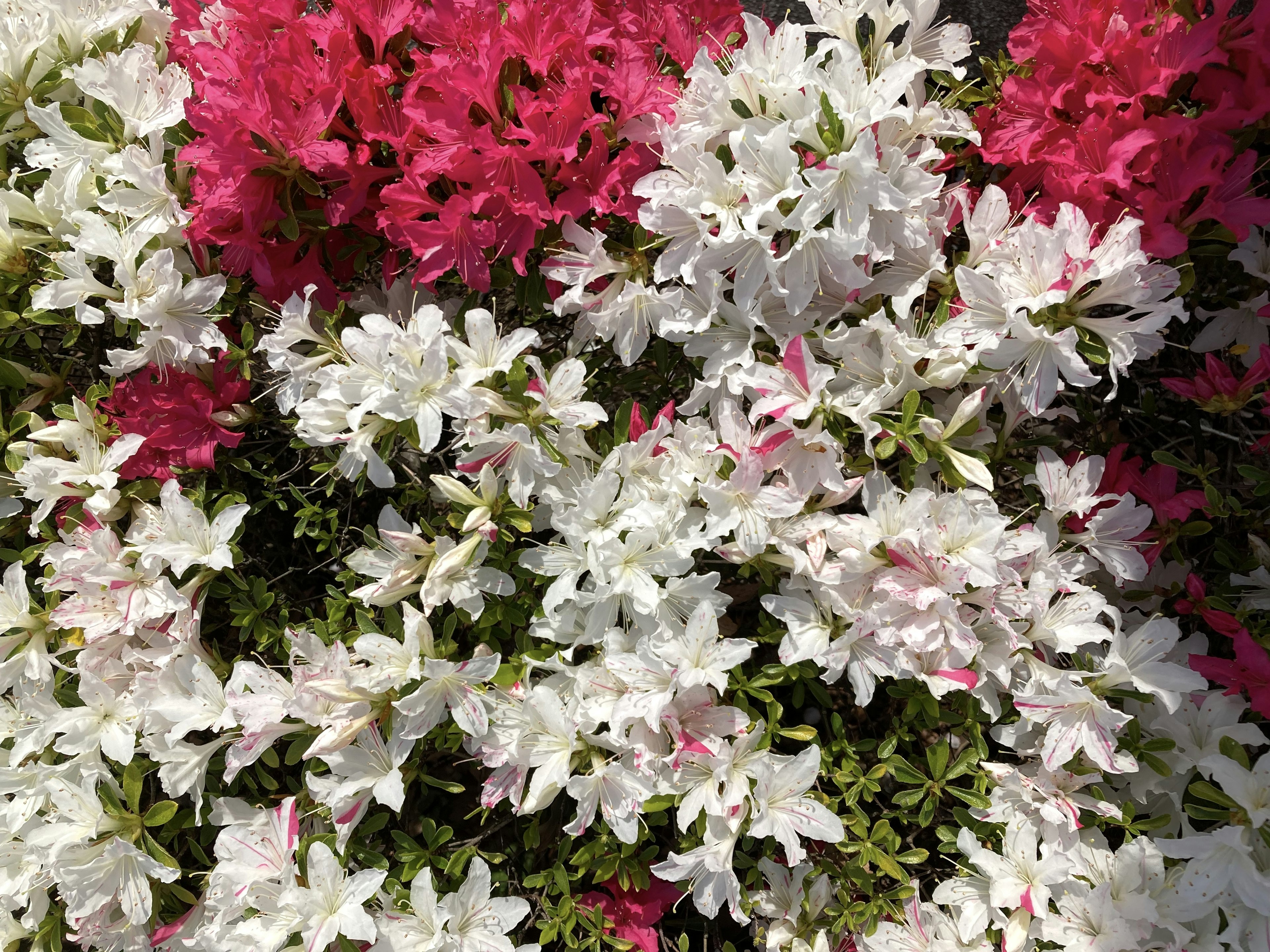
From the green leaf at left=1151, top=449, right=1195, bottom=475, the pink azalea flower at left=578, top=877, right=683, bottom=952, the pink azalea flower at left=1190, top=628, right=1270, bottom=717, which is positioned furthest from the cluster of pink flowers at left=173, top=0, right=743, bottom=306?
the pink azalea flower at left=1190, top=628, right=1270, bottom=717

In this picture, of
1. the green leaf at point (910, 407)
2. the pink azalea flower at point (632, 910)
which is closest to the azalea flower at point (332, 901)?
the pink azalea flower at point (632, 910)

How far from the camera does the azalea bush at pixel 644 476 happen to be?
160cm

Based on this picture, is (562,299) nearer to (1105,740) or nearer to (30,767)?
(1105,740)

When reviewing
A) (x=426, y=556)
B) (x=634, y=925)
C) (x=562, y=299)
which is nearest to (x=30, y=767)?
(x=426, y=556)

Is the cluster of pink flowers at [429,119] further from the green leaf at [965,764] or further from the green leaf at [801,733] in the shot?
the green leaf at [965,764]

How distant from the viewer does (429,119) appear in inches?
63.9

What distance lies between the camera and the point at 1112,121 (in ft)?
5.29

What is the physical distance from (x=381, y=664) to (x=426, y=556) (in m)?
0.22

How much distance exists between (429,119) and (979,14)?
2.23 m

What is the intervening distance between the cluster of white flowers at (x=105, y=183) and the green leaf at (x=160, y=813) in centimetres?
92

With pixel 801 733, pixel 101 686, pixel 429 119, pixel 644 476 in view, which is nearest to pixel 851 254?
pixel 644 476

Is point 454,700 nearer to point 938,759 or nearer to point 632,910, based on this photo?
point 632,910

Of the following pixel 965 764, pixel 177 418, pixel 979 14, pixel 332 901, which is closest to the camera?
pixel 332 901

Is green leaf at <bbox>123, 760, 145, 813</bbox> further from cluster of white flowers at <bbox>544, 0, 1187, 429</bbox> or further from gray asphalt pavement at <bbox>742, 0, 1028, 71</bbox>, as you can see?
gray asphalt pavement at <bbox>742, 0, 1028, 71</bbox>
